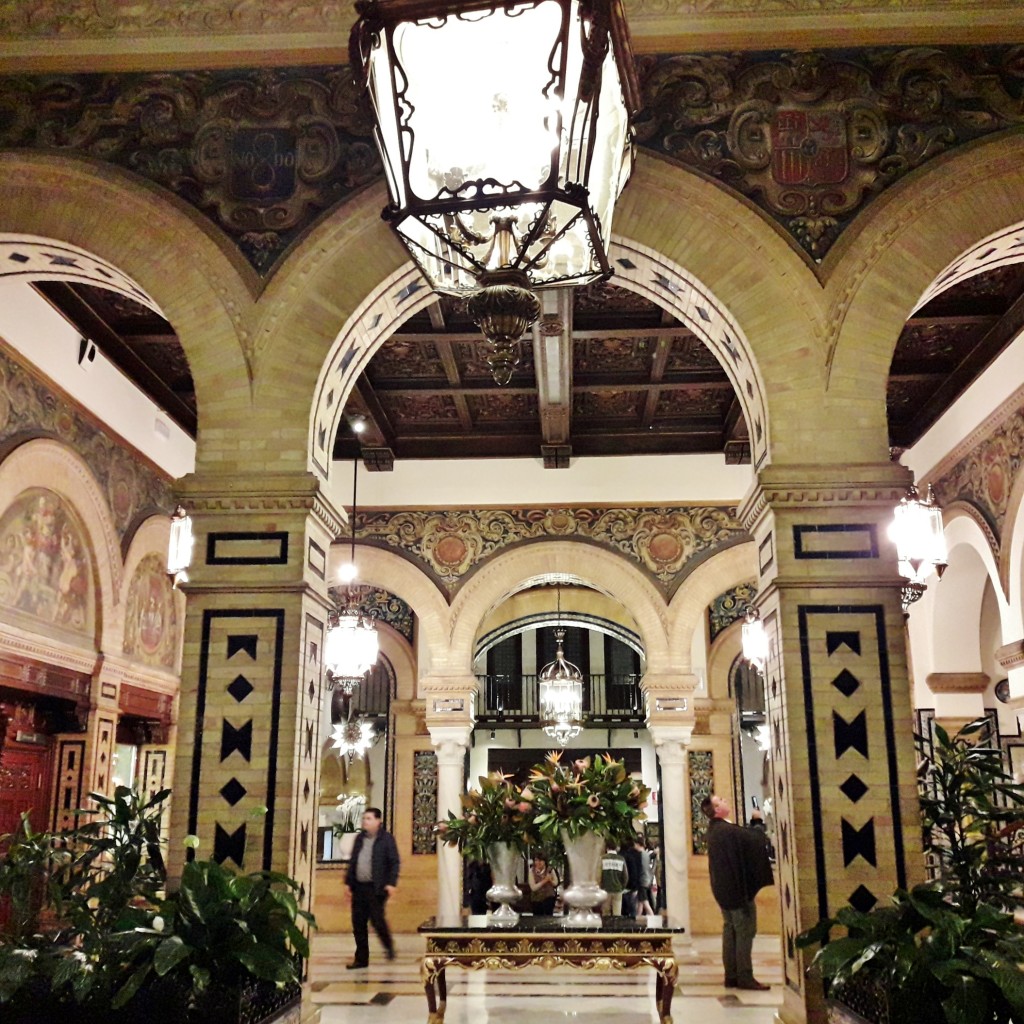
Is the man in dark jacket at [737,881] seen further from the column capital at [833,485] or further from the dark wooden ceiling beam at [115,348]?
the dark wooden ceiling beam at [115,348]

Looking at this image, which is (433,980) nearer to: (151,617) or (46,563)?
(46,563)

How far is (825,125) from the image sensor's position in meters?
6.28

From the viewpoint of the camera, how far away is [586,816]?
6.77 metres

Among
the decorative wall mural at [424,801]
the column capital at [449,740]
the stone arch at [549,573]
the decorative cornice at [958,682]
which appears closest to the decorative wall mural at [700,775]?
the stone arch at [549,573]

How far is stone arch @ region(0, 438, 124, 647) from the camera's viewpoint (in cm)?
841

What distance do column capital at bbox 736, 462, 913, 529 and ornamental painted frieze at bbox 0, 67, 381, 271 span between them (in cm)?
293

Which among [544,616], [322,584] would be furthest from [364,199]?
[544,616]

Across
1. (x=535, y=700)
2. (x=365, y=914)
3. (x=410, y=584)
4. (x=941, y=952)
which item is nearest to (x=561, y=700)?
(x=410, y=584)

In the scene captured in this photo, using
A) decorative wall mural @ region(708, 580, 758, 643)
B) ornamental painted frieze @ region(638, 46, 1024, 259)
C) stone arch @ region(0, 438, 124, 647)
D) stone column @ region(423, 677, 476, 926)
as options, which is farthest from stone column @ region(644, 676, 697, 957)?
ornamental painted frieze @ region(638, 46, 1024, 259)

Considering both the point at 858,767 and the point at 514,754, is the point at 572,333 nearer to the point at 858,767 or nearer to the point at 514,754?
the point at 858,767

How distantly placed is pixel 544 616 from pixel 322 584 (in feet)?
37.3

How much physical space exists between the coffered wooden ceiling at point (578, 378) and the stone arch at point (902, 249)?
7.91ft

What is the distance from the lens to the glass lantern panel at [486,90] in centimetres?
328

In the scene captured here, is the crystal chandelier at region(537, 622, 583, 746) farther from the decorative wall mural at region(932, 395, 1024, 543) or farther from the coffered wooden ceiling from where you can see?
the decorative wall mural at region(932, 395, 1024, 543)
